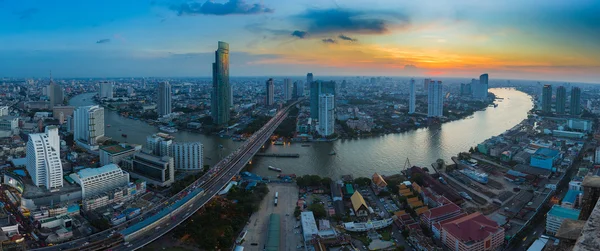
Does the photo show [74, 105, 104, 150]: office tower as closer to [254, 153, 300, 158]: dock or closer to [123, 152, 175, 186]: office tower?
[123, 152, 175, 186]: office tower

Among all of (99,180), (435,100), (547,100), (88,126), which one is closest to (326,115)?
(435,100)

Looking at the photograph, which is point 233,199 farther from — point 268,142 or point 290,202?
point 268,142

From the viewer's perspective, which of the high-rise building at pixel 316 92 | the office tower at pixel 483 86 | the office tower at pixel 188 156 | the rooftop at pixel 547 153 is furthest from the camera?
the office tower at pixel 483 86

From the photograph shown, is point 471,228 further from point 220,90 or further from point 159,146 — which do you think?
point 220,90

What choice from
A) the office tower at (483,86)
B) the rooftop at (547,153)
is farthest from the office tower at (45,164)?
the office tower at (483,86)

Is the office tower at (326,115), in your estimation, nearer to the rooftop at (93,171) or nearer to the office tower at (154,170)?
the office tower at (154,170)

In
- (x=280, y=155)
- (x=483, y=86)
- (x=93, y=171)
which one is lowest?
(x=280, y=155)

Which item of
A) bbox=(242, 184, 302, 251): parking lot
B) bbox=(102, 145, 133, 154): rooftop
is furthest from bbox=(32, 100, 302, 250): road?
bbox=(102, 145, 133, 154): rooftop
